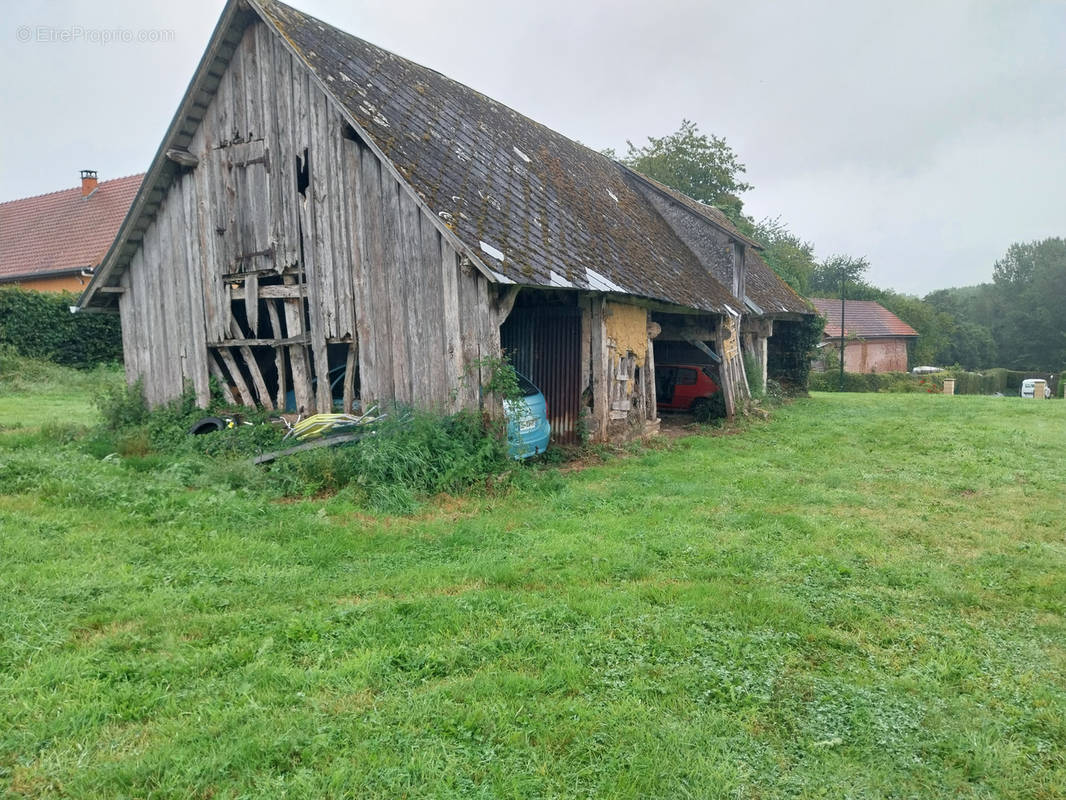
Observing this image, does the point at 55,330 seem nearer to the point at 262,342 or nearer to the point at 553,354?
the point at 262,342

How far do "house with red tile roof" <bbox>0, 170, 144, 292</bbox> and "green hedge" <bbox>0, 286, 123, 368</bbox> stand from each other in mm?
2743

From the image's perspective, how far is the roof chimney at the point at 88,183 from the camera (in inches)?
1088

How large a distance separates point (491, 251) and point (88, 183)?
27.7 metres

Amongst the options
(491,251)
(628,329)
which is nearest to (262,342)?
(491,251)

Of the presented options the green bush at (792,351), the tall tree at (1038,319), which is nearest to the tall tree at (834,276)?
the tall tree at (1038,319)

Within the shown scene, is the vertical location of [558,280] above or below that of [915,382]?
above

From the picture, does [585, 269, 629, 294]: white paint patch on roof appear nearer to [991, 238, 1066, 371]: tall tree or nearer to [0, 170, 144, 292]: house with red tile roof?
[0, 170, 144, 292]: house with red tile roof

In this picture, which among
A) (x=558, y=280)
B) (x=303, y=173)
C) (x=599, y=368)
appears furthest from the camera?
(x=599, y=368)

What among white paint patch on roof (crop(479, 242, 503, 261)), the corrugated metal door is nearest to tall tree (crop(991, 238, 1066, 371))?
the corrugated metal door

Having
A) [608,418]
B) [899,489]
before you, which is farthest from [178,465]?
[899,489]

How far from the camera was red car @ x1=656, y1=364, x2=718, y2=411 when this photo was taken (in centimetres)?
1587

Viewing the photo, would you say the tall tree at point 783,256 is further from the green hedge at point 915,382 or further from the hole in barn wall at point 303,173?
the hole in barn wall at point 303,173

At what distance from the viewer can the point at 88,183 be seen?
27.8m

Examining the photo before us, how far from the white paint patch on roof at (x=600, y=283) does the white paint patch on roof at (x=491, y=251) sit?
164 centimetres
